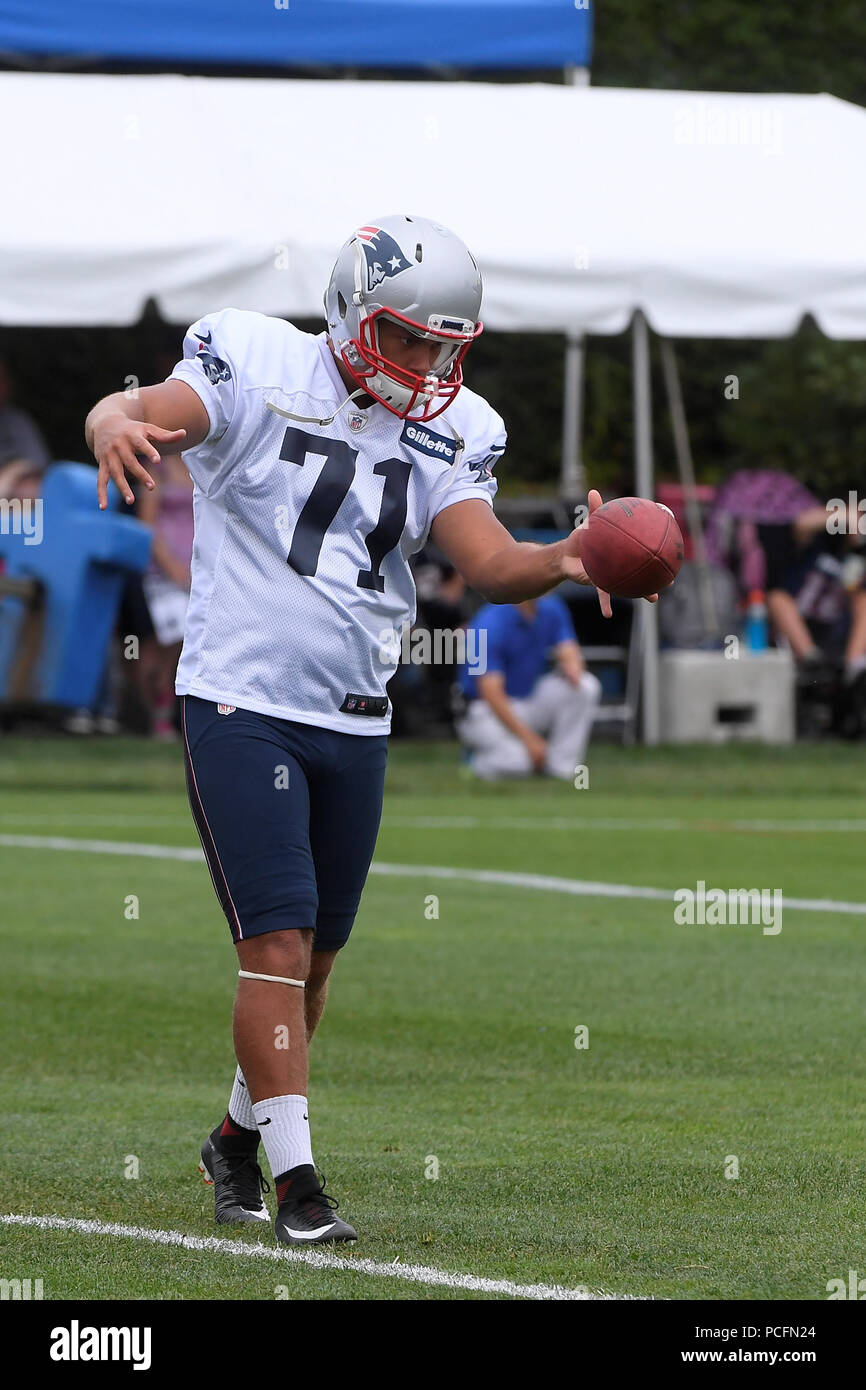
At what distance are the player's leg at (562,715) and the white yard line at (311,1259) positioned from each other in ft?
38.4

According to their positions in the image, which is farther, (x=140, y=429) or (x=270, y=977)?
(x=270, y=977)

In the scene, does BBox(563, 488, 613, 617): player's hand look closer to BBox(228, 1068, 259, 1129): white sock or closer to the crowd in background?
BBox(228, 1068, 259, 1129): white sock

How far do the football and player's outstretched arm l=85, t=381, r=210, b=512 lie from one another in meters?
0.87

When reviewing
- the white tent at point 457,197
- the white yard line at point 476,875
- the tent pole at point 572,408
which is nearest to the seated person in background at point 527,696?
the white tent at point 457,197

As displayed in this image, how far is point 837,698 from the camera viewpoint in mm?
19453

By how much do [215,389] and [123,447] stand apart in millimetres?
429

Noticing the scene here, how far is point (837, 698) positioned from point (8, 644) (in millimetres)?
6561

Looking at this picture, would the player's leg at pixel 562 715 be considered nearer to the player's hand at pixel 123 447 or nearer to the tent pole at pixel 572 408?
the tent pole at pixel 572 408

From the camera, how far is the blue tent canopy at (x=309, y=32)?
1930 centimetres

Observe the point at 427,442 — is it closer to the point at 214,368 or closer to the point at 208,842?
the point at 214,368

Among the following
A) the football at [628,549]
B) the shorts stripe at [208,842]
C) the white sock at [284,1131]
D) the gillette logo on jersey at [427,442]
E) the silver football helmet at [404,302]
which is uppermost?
the silver football helmet at [404,302]

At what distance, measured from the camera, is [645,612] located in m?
18.4

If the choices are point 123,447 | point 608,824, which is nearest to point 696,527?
point 608,824
